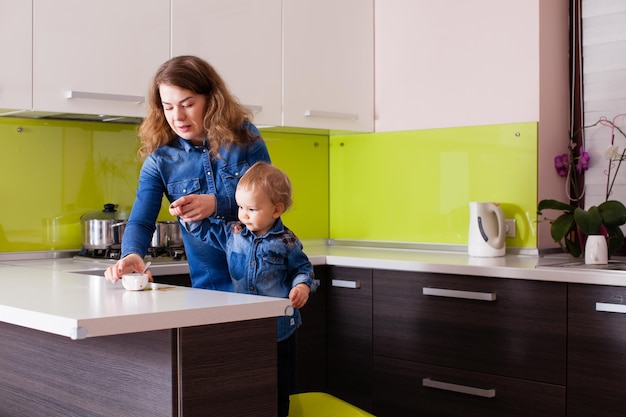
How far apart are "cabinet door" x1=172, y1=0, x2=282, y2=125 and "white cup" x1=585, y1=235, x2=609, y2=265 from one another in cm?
125

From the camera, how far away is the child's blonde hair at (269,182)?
200cm

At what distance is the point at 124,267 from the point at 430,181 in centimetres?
177

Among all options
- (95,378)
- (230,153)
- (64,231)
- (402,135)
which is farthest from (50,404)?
(402,135)

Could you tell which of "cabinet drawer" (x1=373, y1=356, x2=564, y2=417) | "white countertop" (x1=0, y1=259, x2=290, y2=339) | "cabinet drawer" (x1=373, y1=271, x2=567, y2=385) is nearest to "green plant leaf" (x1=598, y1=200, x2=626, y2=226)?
"cabinet drawer" (x1=373, y1=271, x2=567, y2=385)

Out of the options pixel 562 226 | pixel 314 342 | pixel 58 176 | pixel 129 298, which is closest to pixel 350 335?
pixel 314 342

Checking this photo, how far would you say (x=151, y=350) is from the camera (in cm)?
155

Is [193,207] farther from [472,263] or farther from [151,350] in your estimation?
[472,263]

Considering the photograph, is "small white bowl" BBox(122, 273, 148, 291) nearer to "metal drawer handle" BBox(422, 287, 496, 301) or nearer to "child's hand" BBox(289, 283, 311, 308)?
"child's hand" BBox(289, 283, 311, 308)

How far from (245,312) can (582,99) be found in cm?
214

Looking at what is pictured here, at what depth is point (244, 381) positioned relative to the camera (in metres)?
1.60

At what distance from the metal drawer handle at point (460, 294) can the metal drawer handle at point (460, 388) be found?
29cm

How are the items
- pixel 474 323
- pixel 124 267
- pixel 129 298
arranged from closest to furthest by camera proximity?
pixel 129 298, pixel 124 267, pixel 474 323

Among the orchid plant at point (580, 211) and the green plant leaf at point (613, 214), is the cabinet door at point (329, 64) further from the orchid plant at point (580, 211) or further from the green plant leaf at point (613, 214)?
the green plant leaf at point (613, 214)

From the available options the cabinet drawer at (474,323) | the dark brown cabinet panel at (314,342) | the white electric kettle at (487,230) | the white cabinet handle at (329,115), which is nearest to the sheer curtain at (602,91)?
the white electric kettle at (487,230)
